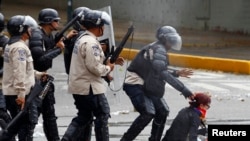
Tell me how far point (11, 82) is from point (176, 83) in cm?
186

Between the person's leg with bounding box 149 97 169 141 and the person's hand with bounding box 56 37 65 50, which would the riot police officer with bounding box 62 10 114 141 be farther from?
the person's leg with bounding box 149 97 169 141

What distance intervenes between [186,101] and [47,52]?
5181mm

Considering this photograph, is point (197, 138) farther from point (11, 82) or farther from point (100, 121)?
point (11, 82)

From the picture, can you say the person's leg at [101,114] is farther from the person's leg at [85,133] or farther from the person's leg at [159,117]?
the person's leg at [159,117]

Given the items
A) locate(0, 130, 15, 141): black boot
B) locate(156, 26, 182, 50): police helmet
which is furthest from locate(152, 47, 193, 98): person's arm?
locate(0, 130, 15, 141): black boot

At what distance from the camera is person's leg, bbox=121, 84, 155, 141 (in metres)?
9.23

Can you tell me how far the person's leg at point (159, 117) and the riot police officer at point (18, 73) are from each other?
1.43 m

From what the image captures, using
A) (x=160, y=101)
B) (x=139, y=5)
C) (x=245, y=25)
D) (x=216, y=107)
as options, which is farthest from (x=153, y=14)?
(x=160, y=101)

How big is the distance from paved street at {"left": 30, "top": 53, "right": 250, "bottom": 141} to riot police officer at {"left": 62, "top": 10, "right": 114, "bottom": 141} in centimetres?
166

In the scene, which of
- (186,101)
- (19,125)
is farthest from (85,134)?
(186,101)

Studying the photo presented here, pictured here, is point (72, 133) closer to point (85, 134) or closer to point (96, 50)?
point (85, 134)

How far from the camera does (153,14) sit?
29.4 metres

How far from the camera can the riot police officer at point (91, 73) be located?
8.58 metres

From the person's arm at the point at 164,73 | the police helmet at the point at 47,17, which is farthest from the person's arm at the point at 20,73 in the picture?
the person's arm at the point at 164,73
